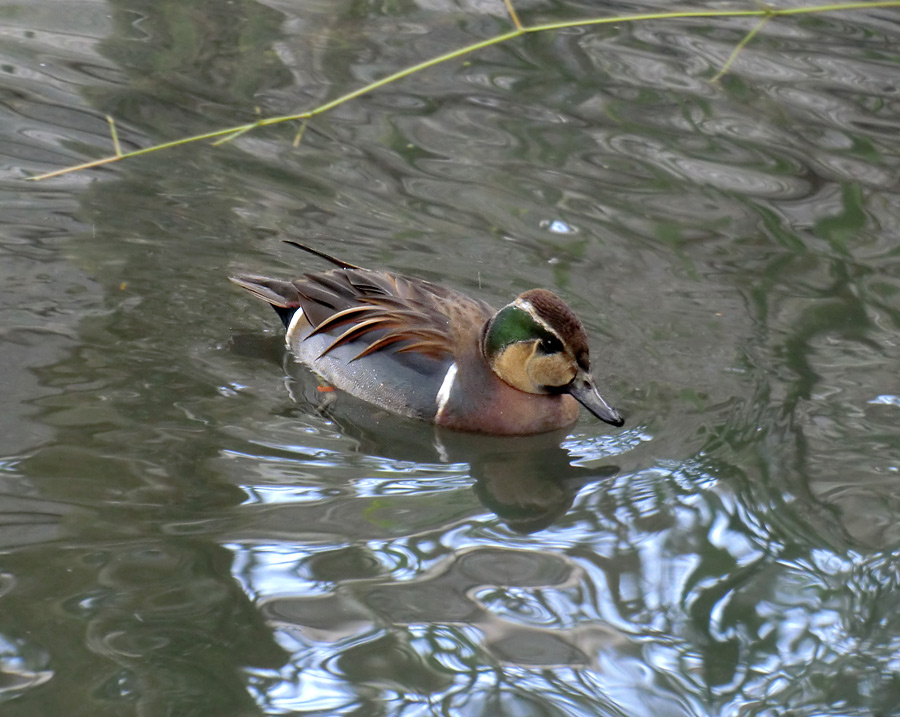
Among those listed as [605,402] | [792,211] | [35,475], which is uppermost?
[792,211]

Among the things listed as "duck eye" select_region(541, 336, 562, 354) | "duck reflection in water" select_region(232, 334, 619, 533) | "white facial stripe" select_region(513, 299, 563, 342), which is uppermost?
"white facial stripe" select_region(513, 299, 563, 342)

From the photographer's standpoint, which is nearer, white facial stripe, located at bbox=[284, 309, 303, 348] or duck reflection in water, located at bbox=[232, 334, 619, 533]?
duck reflection in water, located at bbox=[232, 334, 619, 533]

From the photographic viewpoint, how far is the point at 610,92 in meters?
9.27

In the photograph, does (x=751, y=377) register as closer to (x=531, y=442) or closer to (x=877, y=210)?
(x=531, y=442)

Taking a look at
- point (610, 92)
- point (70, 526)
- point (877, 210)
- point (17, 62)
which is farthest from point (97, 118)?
point (877, 210)

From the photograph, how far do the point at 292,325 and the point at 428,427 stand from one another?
1.10 metres

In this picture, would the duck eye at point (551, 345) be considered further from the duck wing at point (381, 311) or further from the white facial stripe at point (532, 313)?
the duck wing at point (381, 311)

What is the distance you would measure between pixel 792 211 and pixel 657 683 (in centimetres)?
466

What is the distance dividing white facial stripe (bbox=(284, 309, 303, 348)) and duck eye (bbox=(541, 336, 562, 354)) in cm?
142

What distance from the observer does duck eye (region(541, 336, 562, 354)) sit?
5656 millimetres

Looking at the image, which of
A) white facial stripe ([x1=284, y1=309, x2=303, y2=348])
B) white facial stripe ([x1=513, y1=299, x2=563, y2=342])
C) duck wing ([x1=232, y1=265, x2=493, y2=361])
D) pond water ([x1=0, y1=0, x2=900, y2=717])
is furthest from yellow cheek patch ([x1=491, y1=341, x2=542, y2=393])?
white facial stripe ([x1=284, y1=309, x2=303, y2=348])

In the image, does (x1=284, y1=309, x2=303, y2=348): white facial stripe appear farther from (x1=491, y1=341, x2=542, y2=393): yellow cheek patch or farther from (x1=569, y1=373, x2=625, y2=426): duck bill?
(x1=569, y1=373, x2=625, y2=426): duck bill

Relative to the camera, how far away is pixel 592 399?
5.62 m

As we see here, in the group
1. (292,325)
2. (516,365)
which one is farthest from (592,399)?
(292,325)
